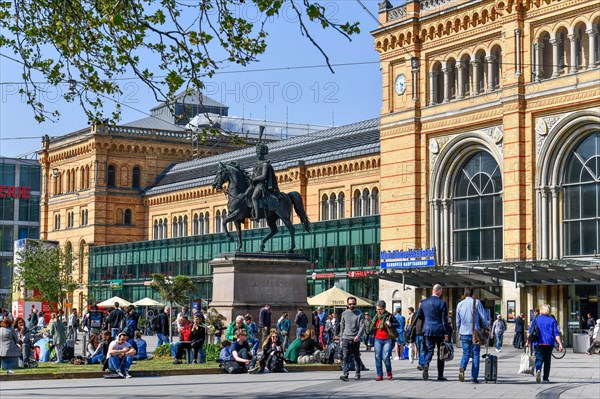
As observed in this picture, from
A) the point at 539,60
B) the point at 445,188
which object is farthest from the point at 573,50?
the point at 445,188

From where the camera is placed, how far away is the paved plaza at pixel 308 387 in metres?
20.6

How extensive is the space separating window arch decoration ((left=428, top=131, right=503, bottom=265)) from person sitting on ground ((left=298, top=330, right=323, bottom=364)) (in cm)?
2218

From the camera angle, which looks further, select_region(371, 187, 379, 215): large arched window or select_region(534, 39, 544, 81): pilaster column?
select_region(371, 187, 379, 215): large arched window

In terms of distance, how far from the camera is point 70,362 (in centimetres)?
3209

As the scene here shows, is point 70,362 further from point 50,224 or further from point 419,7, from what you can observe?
point 50,224

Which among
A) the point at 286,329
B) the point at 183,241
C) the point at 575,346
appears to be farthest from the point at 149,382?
the point at 183,241

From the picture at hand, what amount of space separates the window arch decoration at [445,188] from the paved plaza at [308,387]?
24.0 m

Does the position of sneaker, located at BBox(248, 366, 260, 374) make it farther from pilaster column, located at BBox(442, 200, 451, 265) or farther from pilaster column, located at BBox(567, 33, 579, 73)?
pilaster column, located at BBox(442, 200, 451, 265)

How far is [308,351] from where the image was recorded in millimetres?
30656

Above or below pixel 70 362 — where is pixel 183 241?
above

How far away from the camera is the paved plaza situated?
20641 millimetres

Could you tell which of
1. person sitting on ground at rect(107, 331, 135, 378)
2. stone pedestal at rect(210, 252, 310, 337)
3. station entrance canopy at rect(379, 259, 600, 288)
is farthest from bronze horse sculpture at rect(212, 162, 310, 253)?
person sitting on ground at rect(107, 331, 135, 378)

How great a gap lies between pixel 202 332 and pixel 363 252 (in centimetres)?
3144

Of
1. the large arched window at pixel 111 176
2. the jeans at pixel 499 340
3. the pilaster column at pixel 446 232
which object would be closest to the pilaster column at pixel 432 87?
the pilaster column at pixel 446 232
